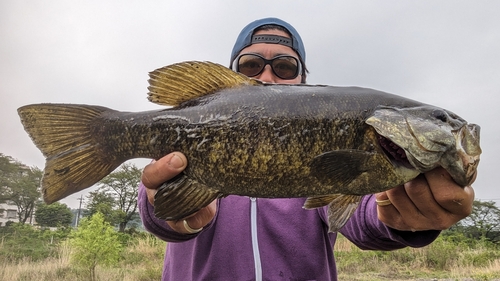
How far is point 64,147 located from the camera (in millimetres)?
2064

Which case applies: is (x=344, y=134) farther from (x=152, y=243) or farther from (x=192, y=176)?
(x=152, y=243)

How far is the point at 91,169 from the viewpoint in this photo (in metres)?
2.05

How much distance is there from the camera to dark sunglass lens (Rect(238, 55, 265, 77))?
147 inches

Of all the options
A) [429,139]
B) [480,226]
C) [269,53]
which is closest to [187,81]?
[429,139]

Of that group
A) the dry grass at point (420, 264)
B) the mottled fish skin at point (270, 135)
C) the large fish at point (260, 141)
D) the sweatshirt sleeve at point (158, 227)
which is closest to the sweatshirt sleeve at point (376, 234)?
the large fish at point (260, 141)

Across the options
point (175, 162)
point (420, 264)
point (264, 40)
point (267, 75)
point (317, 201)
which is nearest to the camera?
point (175, 162)

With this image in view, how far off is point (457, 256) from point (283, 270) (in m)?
13.9

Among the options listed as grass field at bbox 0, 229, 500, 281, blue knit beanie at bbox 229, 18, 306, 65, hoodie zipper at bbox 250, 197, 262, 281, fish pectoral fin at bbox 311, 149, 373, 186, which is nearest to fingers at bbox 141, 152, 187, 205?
fish pectoral fin at bbox 311, 149, 373, 186

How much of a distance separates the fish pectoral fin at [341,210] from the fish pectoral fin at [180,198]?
618 millimetres

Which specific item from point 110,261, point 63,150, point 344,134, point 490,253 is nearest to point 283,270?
point 344,134

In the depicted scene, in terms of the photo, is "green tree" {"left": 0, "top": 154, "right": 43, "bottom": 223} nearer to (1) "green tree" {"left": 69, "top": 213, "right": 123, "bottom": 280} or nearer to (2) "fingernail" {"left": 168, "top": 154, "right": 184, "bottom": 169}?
(1) "green tree" {"left": 69, "top": 213, "right": 123, "bottom": 280}

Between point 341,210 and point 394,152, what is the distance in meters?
0.42

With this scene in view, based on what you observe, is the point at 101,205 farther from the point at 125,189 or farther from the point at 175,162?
the point at 175,162

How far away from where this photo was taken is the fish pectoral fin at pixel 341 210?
1952 millimetres
